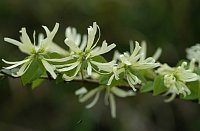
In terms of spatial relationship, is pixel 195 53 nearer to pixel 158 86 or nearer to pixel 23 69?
pixel 158 86

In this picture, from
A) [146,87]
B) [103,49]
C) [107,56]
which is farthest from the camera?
[107,56]

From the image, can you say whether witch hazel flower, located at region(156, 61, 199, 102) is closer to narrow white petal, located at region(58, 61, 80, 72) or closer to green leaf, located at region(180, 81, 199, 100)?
green leaf, located at region(180, 81, 199, 100)

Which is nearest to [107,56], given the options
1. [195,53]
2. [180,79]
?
[195,53]

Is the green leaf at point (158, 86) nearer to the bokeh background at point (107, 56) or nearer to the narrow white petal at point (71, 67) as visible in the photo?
the narrow white petal at point (71, 67)

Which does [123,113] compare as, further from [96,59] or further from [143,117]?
[96,59]

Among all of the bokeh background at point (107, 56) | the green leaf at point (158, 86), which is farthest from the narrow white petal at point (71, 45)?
the bokeh background at point (107, 56)

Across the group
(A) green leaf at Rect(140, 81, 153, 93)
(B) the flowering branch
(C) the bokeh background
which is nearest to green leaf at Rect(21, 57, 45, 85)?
(B) the flowering branch

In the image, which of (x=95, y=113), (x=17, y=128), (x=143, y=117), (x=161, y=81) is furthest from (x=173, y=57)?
(x=161, y=81)
